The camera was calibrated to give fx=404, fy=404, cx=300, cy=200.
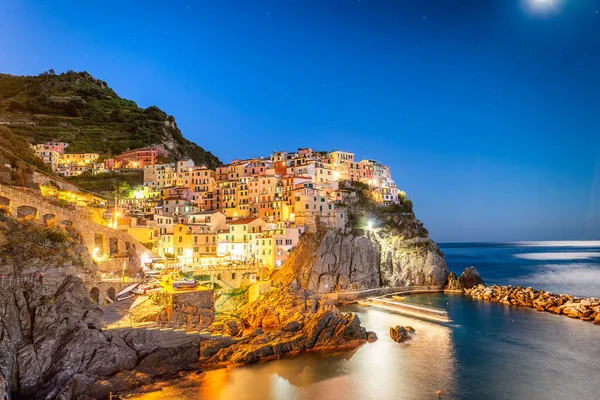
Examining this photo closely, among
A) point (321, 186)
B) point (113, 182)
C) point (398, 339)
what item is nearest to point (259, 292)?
point (398, 339)

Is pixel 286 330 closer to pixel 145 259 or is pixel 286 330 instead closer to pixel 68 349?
pixel 68 349

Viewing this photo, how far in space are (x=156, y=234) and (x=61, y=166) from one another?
1501 inches

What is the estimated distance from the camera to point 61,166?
70812mm

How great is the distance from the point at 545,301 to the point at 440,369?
26.3m

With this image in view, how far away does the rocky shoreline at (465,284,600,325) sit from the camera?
4016 cm

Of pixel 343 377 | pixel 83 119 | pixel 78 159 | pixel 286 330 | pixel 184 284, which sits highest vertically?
pixel 83 119

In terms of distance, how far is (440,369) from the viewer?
1022 inches

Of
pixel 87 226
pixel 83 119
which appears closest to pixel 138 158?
pixel 83 119

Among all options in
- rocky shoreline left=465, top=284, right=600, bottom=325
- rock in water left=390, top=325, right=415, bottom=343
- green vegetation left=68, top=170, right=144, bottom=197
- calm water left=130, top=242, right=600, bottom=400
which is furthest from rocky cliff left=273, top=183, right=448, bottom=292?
green vegetation left=68, top=170, right=144, bottom=197

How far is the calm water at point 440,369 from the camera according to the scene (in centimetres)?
2227

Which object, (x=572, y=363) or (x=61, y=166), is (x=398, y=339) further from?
(x=61, y=166)

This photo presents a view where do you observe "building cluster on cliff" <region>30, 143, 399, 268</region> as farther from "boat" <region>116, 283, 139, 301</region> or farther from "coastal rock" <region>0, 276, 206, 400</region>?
"coastal rock" <region>0, 276, 206, 400</region>

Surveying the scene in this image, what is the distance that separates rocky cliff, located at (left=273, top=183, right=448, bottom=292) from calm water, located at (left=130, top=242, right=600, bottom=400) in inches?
360

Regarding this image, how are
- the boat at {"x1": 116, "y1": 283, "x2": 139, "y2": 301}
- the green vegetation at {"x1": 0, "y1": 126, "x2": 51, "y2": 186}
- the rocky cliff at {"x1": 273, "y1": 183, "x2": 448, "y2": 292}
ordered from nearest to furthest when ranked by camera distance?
the boat at {"x1": 116, "y1": 283, "x2": 139, "y2": 301}, the green vegetation at {"x1": 0, "y1": 126, "x2": 51, "y2": 186}, the rocky cliff at {"x1": 273, "y1": 183, "x2": 448, "y2": 292}
